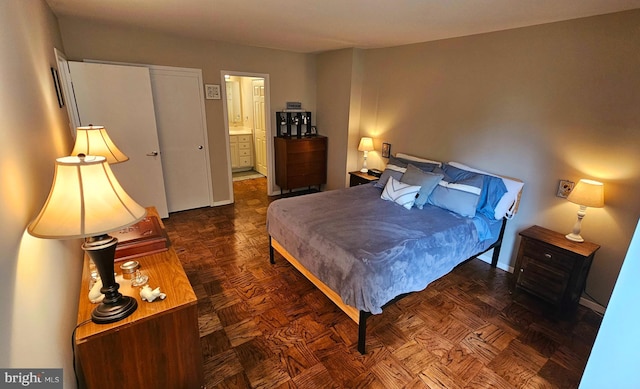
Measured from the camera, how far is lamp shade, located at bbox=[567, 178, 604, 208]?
2.19 m

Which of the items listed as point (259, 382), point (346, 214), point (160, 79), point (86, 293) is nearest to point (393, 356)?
point (259, 382)

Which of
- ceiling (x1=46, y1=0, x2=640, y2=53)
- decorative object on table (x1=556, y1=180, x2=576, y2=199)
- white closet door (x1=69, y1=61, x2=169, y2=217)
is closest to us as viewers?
ceiling (x1=46, y1=0, x2=640, y2=53)

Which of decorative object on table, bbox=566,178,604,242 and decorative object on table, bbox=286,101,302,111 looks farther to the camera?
decorative object on table, bbox=286,101,302,111

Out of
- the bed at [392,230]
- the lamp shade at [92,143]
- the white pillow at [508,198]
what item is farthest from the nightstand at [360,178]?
the lamp shade at [92,143]

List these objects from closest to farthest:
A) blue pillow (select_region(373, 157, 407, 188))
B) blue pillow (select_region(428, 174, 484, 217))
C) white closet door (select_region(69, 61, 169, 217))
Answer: blue pillow (select_region(428, 174, 484, 217)), white closet door (select_region(69, 61, 169, 217)), blue pillow (select_region(373, 157, 407, 188))

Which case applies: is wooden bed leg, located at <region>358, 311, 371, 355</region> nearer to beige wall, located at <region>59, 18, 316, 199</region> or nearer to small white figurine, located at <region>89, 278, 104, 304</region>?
small white figurine, located at <region>89, 278, 104, 304</region>

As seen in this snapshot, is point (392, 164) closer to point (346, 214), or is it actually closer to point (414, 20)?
point (346, 214)

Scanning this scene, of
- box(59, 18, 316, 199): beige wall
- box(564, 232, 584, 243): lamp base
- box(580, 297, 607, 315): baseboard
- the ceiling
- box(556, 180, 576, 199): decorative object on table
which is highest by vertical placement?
the ceiling

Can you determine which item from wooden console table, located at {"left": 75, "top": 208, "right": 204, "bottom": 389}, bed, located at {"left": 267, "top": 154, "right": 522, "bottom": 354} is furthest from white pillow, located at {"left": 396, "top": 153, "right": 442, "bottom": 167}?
wooden console table, located at {"left": 75, "top": 208, "right": 204, "bottom": 389}

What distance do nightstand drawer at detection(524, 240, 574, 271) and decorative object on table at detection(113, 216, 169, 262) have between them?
2.83 m

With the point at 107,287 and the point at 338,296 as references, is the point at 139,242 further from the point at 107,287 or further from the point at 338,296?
the point at 338,296

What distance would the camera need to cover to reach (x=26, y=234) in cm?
101

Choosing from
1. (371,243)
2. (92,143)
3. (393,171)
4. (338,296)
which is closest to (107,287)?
(92,143)

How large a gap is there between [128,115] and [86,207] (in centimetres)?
307
